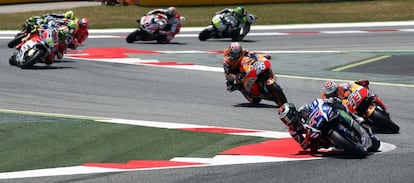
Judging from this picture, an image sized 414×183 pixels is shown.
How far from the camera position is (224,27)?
3206cm

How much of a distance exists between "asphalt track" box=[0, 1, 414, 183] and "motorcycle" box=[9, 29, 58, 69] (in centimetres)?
29

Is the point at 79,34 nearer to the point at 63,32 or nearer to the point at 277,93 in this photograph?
the point at 63,32

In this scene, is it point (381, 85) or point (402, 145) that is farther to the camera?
point (381, 85)

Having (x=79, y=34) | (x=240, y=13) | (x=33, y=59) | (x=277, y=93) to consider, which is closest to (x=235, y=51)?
(x=277, y=93)

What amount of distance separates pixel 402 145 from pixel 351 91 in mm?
1517

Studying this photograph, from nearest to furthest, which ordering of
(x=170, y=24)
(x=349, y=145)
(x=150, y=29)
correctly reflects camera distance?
(x=349, y=145) → (x=150, y=29) → (x=170, y=24)

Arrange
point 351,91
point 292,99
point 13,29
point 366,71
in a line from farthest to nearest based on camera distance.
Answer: point 13,29 → point 366,71 → point 292,99 → point 351,91

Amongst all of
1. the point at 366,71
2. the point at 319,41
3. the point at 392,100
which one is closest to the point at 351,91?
the point at 392,100

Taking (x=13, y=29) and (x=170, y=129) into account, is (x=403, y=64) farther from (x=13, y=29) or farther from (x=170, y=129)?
(x=13, y=29)

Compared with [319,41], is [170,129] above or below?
above

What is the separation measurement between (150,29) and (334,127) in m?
18.1

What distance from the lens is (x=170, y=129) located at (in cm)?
1605

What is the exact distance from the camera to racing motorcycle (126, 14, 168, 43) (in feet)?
102

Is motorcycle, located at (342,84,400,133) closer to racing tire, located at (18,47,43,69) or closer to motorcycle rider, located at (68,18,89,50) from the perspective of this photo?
racing tire, located at (18,47,43,69)
